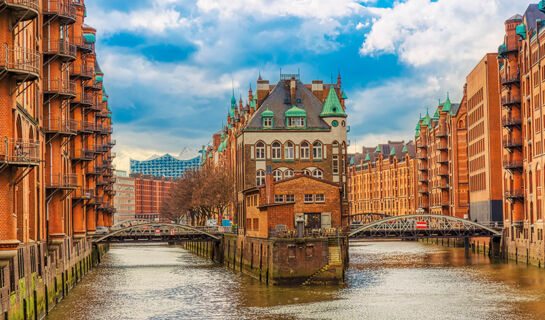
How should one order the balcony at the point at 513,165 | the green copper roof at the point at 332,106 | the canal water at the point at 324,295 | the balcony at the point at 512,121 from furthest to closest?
the green copper roof at the point at 332,106
the balcony at the point at 513,165
the balcony at the point at 512,121
the canal water at the point at 324,295

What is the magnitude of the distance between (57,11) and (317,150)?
48.7 m

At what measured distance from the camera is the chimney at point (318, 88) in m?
98.8

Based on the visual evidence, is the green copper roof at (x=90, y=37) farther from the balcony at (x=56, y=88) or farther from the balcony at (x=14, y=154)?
the balcony at (x=14, y=154)

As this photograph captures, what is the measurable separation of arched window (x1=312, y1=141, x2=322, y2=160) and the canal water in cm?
1739

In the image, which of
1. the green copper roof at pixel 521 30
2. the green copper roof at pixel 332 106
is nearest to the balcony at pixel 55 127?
the green copper roof at pixel 332 106

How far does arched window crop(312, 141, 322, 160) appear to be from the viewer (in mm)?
92750

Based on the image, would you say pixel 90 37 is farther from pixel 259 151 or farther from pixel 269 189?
pixel 269 189

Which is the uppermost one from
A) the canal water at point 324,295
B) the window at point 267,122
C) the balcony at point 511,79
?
the balcony at point 511,79

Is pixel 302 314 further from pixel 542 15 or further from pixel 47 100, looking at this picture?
pixel 542 15

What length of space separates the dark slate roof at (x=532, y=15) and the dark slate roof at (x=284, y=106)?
2426cm

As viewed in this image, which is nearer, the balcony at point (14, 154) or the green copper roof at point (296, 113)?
the balcony at point (14, 154)

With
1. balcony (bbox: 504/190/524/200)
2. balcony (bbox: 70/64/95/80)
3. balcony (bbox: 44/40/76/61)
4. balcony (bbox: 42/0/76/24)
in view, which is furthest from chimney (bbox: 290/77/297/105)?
balcony (bbox: 42/0/76/24)

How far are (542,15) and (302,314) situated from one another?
49500 mm

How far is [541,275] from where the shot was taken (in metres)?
66.4
